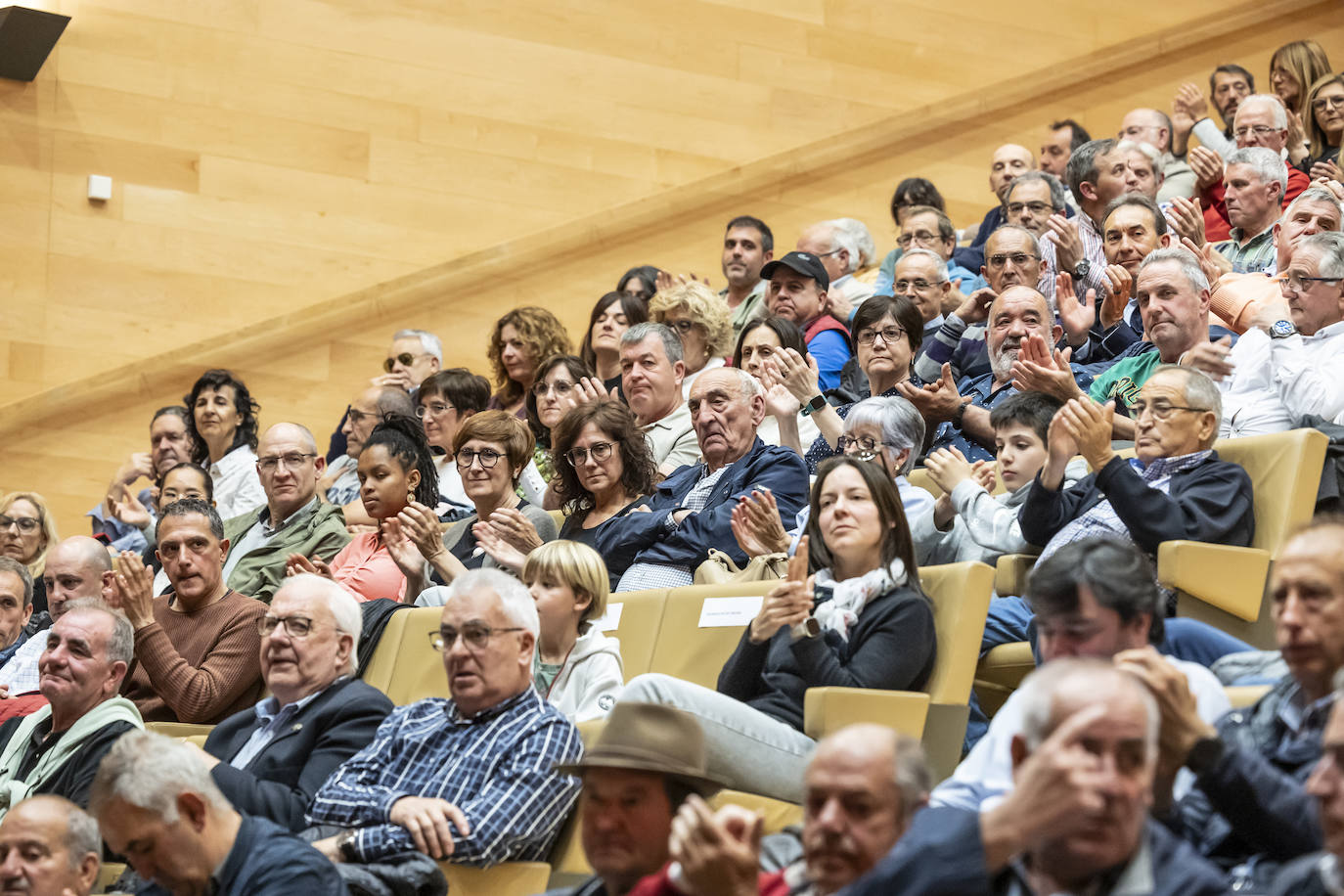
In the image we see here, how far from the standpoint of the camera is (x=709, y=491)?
374cm

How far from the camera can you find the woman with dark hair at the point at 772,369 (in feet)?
13.3

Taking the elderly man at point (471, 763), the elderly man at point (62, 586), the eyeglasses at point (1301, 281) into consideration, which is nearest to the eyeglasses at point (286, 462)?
the elderly man at point (62, 586)

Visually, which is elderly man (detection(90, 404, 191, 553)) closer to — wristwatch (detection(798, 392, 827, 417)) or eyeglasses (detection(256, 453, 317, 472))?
eyeglasses (detection(256, 453, 317, 472))

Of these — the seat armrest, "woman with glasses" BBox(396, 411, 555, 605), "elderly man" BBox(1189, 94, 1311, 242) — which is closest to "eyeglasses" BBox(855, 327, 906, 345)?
"woman with glasses" BBox(396, 411, 555, 605)

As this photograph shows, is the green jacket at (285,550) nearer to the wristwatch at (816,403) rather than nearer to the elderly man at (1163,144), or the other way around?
the wristwatch at (816,403)

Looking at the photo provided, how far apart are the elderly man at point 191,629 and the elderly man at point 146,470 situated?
167 cm

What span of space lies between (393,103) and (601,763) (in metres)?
5.00

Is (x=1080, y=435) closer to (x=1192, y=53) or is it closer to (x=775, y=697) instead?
(x=775, y=697)

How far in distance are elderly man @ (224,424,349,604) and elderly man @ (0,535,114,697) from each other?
34 cm

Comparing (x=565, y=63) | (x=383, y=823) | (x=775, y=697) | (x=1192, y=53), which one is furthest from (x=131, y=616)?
(x=1192, y=53)

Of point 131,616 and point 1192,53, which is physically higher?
point 1192,53

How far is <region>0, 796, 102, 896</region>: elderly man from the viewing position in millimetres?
2529

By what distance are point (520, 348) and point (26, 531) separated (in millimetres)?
1652

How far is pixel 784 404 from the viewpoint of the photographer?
4039 mm
